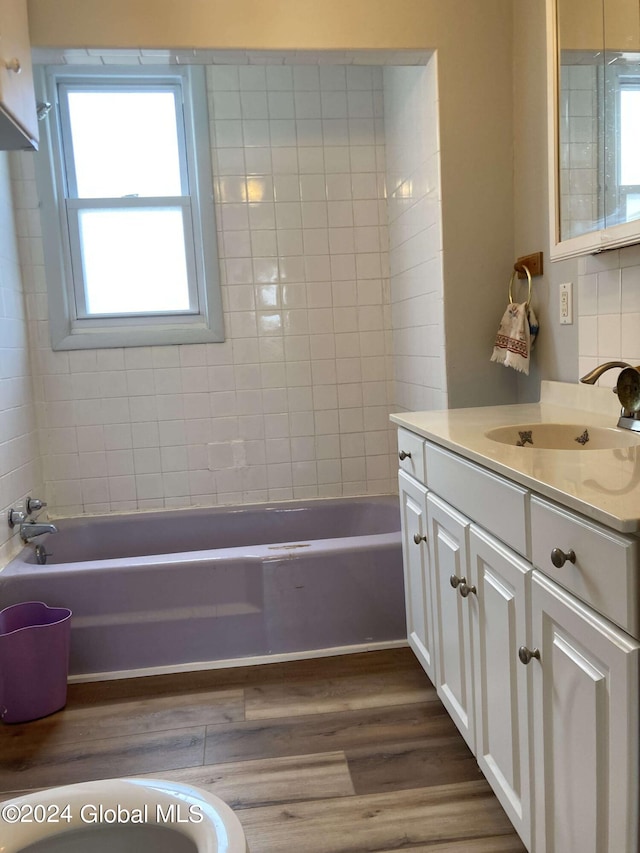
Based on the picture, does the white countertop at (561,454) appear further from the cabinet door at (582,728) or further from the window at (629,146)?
the window at (629,146)

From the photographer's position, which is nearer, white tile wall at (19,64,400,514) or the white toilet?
the white toilet

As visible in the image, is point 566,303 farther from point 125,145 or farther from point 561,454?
point 125,145

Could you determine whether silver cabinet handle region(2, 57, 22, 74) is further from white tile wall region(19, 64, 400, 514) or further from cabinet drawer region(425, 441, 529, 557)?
cabinet drawer region(425, 441, 529, 557)

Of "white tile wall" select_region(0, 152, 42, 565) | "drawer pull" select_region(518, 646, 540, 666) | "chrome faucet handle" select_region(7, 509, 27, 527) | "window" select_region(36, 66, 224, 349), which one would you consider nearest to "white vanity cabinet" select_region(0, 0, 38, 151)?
"white tile wall" select_region(0, 152, 42, 565)

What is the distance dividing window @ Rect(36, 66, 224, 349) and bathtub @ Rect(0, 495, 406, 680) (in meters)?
1.15

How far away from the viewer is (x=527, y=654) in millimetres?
1170

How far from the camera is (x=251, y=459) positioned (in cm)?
315

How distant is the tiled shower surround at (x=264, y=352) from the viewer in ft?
9.75

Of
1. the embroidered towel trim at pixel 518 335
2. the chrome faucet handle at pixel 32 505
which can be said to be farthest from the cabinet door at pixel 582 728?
the chrome faucet handle at pixel 32 505

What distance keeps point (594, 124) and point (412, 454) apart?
1.01 meters

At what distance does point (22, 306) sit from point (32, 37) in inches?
44.7

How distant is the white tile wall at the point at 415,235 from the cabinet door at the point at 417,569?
0.58m

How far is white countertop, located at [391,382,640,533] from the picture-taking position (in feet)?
3.14

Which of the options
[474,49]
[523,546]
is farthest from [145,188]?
[523,546]
